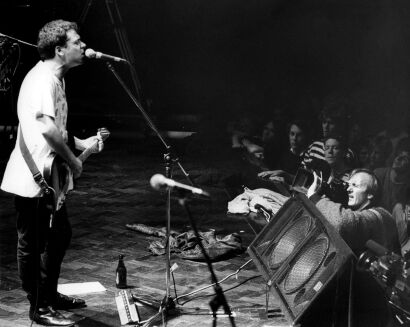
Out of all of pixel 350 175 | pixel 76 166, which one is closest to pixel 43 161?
pixel 76 166

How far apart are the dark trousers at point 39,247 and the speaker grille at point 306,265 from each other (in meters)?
1.41

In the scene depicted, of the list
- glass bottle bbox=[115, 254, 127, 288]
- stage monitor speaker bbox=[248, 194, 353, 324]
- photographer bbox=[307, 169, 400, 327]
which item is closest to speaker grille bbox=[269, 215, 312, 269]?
stage monitor speaker bbox=[248, 194, 353, 324]

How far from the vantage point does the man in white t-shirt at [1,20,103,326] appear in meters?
3.48

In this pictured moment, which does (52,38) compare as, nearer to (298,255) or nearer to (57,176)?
(57,176)

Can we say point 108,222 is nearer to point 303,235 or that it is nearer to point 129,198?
point 129,198

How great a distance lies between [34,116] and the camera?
347 centimetres

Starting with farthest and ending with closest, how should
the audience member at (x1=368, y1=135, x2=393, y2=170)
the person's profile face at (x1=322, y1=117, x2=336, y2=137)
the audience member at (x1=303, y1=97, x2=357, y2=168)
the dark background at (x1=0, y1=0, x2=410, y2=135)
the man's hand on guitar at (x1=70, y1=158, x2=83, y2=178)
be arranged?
1. the dark background at (x1=0, y1=0, x2=410, y2=135)
2. the person's profile face at (x1=322, y1=117, x2=336, y2=137)
3. the audience member at (x1=303, y1=97, x2=357, y2=168)
4. the audience member at (x1=368, y1=135, x2=393, y2=170)
5. the man's hand on guitar at (x1=70, y1=158, x2=83, y2=178)

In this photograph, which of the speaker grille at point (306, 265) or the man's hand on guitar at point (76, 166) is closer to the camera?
the speaker grille at point (306, 265)

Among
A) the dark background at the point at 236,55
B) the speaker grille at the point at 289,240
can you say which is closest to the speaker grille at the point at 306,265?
the speaker grille at the point at 289,240

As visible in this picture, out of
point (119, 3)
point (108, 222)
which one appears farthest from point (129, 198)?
point (119, 3)

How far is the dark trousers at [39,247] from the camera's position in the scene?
3.66 m

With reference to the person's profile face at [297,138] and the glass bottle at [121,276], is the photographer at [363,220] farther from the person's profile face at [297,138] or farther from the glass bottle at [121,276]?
the person's profile face at [297,138]

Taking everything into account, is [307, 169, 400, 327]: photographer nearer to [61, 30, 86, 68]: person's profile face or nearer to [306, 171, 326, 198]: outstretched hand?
[306, 171, 326, 198]: outstretched hand

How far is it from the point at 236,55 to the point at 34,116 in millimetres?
6803
